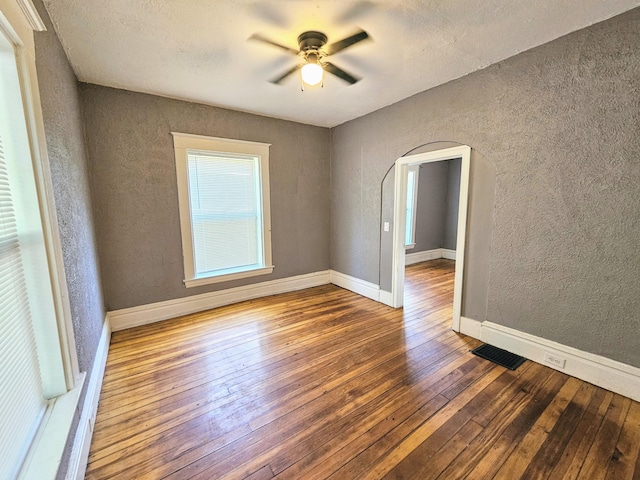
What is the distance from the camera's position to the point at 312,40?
6.24ft

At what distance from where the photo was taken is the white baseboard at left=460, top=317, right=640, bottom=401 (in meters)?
1.88

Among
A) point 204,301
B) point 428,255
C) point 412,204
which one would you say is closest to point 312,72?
point 204,301

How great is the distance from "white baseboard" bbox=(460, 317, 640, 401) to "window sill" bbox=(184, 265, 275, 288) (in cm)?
265

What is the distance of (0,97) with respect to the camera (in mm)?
1128

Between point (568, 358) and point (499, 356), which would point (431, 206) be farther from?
point (568, 358)

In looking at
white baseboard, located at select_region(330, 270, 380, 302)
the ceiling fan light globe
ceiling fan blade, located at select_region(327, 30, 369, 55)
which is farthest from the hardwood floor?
ceiling fan blade, located at select_region(327, 30, 369, 55)

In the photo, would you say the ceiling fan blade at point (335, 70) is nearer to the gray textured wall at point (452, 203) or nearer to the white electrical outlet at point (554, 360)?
the white electrical outlet at point (554, 360)

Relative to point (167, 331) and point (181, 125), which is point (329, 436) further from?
point (181, 125)

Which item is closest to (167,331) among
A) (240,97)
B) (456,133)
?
(240,97)

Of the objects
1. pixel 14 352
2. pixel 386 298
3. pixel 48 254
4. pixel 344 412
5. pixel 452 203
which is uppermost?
pixel 452 203

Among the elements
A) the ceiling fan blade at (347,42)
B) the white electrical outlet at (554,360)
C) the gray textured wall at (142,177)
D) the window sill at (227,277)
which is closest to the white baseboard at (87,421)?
the gray textured wall at (142,177)

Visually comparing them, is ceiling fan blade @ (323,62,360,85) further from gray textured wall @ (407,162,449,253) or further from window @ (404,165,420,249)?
gray textured wall @ (407,162,449,253)

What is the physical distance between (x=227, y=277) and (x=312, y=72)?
2.67m

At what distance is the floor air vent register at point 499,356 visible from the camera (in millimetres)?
2268
